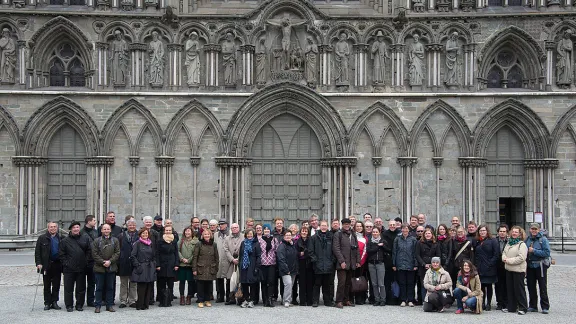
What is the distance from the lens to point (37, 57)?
2756 centimetres

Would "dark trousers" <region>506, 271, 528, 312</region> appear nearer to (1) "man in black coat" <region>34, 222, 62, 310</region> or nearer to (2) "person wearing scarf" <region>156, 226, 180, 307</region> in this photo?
(2) "person wearing scarf" <region>156, 226, 180, 307</region>

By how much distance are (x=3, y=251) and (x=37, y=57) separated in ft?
23.2

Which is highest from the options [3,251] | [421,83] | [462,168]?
[421,83]

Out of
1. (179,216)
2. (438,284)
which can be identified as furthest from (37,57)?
(438,284)

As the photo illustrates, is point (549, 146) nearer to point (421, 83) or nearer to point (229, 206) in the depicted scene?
point (421, 83)

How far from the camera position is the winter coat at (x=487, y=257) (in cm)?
1539

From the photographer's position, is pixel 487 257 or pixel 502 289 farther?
pixel 502 289

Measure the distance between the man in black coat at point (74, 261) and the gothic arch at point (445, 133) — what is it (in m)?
14.9

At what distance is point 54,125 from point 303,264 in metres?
14.8

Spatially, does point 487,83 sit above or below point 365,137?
above

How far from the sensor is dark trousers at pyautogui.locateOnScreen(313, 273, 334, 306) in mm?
15961

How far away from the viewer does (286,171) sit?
1113 inches

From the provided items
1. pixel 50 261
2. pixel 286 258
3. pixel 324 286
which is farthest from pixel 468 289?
pixel 50 261

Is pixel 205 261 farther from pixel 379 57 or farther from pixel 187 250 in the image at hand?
pixel 379 57
